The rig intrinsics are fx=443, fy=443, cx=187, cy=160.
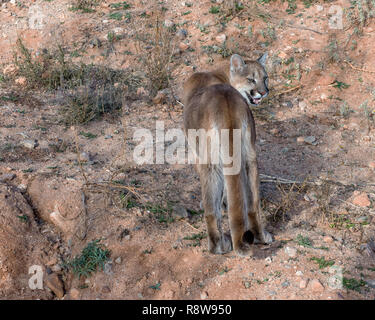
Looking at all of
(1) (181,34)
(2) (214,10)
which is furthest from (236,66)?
(2) (214,10)

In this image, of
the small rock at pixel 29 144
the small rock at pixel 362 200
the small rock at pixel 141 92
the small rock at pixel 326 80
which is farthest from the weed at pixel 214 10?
the small rock at pixel 362 200

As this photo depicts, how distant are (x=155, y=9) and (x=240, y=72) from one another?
3559 mm

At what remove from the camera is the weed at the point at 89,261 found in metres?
3.92

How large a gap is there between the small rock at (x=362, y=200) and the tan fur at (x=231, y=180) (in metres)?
1.21

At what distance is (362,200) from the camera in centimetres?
463

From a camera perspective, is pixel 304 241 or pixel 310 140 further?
pixel 310 140

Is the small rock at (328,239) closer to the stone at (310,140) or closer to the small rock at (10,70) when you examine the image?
the stone at (310,140)

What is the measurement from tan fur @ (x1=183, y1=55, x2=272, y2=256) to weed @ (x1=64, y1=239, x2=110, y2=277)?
3.19ft

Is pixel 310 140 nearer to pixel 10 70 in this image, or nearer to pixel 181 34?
pixel 181 34

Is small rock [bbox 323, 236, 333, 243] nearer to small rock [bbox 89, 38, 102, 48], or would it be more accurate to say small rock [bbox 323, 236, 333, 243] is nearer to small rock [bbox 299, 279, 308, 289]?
small rock [bbox 299, 279, 308, 289]

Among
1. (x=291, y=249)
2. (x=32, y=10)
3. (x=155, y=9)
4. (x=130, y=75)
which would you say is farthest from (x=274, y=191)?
(x=32, y=10)

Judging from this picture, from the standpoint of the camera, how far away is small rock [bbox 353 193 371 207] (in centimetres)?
461

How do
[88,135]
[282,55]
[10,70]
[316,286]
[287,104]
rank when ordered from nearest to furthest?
[316,286]
[88,135]
[287,104]
[10,70]
[282,55]

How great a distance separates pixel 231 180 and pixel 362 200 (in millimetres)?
1833
